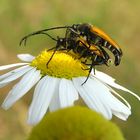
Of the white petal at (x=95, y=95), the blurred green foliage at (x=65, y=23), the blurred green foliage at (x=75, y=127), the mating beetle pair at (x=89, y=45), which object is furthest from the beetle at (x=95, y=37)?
the blurred green foliage at (x=65, y=23)

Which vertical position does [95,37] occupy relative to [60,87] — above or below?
above

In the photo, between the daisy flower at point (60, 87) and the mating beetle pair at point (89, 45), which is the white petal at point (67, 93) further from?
the mating beetle pair at point (89, 45)

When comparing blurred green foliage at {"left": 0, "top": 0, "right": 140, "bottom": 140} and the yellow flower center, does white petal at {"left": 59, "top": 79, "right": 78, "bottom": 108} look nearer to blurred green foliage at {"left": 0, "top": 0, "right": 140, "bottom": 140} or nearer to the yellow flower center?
the yellow flower center

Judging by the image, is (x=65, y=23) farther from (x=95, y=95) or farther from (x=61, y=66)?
(x=95, y=95)

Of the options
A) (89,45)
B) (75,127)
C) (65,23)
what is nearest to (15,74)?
(89,45)

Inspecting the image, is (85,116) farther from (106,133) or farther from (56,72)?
(56,72)

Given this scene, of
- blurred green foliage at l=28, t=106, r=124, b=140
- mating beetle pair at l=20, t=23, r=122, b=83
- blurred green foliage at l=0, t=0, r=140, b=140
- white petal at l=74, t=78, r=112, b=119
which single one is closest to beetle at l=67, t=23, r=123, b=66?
mating beetle pair at l=20, t=23, r=122, b=83

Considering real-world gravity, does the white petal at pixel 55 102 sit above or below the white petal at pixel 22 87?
below

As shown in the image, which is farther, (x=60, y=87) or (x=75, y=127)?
(x=60, y=87)
